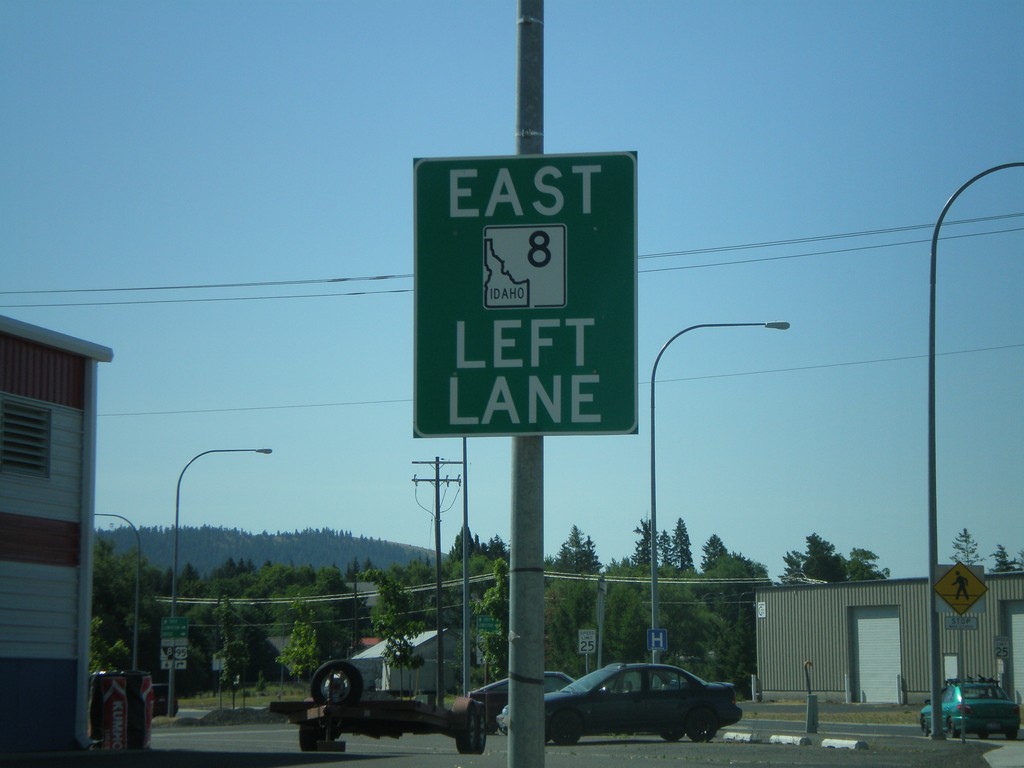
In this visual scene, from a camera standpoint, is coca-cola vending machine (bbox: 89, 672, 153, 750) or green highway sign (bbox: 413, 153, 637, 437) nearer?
green highway sign (bbox: 413, 153, 637, 437)

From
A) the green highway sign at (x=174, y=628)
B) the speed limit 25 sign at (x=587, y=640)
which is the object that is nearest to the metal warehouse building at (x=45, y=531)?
the speed limit 25 sign at (x=587, y=640)

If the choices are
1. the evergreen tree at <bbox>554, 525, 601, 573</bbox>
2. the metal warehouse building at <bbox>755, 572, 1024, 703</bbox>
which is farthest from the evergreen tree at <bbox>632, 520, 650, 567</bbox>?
the metal warehouse building at <bbox>755, 572, 1024, 703</bbox>

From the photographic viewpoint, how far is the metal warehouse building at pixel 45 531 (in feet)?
68.1

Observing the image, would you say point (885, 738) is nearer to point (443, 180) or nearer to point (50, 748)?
point (50, 748)

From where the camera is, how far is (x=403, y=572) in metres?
141

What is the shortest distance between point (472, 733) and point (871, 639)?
55526mm

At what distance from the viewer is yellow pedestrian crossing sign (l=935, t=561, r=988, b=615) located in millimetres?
23500

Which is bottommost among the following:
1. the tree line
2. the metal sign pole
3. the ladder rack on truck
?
the tree line

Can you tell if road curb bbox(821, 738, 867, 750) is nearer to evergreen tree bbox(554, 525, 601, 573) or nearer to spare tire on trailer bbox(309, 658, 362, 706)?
spare tire on trailer bbox(309, 658, 362, 706)

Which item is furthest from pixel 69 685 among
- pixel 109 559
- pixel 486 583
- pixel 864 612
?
pixel 486 583

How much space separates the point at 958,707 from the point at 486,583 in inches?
3330

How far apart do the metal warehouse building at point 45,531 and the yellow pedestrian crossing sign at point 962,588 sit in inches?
645

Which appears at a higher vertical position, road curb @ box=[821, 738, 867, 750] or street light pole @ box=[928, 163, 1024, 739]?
street light pole @ box=[928, 163, 1024, 739]

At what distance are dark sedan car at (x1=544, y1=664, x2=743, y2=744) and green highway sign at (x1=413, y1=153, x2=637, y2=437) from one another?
2243 cm
